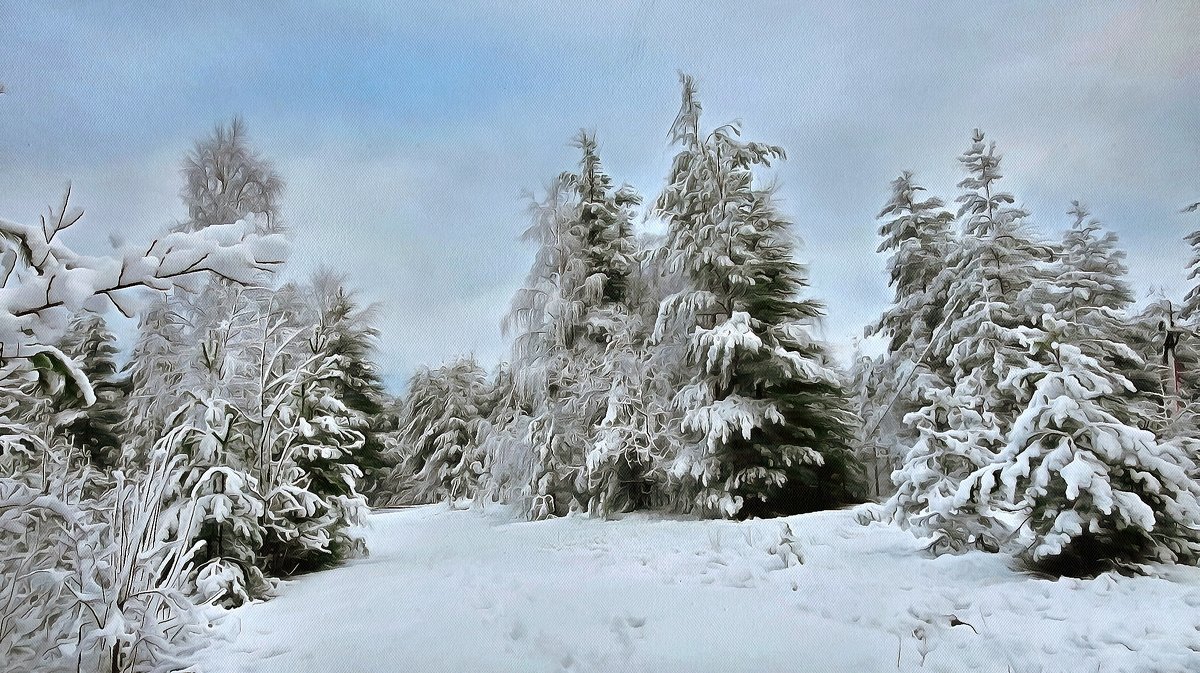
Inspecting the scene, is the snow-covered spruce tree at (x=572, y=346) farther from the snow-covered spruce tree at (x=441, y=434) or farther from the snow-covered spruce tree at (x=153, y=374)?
the snow-covered spruce tree at (x=153, y=374)

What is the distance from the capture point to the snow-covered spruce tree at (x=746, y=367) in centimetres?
389

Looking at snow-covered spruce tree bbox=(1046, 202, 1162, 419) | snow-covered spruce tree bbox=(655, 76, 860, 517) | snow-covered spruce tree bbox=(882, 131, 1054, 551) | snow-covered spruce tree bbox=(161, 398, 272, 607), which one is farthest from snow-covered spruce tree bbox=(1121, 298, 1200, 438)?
→ snow-covered spruce tree bbox=(161, 398, 272, 607)

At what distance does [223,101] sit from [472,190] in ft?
2.74

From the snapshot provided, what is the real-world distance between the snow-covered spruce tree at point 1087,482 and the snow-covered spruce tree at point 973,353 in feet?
0.64

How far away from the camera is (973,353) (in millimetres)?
2875

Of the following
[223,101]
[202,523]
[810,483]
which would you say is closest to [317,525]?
[202,523]

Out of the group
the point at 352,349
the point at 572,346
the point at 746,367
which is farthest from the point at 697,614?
the point at 572,346

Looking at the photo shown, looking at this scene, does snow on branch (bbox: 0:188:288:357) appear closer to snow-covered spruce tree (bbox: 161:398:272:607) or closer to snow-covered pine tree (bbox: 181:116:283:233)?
snow-covered pine tree (bbox: 181:116:283:233)

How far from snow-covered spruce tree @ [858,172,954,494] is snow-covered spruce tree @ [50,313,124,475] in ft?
9.67

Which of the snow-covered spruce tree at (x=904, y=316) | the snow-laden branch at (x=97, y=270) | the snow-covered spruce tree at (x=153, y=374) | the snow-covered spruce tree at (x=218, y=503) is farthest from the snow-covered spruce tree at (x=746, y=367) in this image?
the snow-laden branch at (x=97, y=270)

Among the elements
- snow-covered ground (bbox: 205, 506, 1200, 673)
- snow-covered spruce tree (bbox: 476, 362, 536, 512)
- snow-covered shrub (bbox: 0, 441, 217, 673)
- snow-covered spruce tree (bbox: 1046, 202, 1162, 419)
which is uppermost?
snow-covered spruce tree (bbox: 1046, 202, 1162, 419)

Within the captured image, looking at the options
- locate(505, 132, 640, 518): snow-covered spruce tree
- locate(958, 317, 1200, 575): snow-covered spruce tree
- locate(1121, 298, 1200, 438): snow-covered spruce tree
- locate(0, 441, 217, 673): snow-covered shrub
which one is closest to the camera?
locate(0, 441, 217, 673): snow-covered shrub

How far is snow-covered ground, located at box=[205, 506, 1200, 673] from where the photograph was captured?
180cm

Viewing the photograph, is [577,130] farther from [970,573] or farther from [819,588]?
[970,573]
